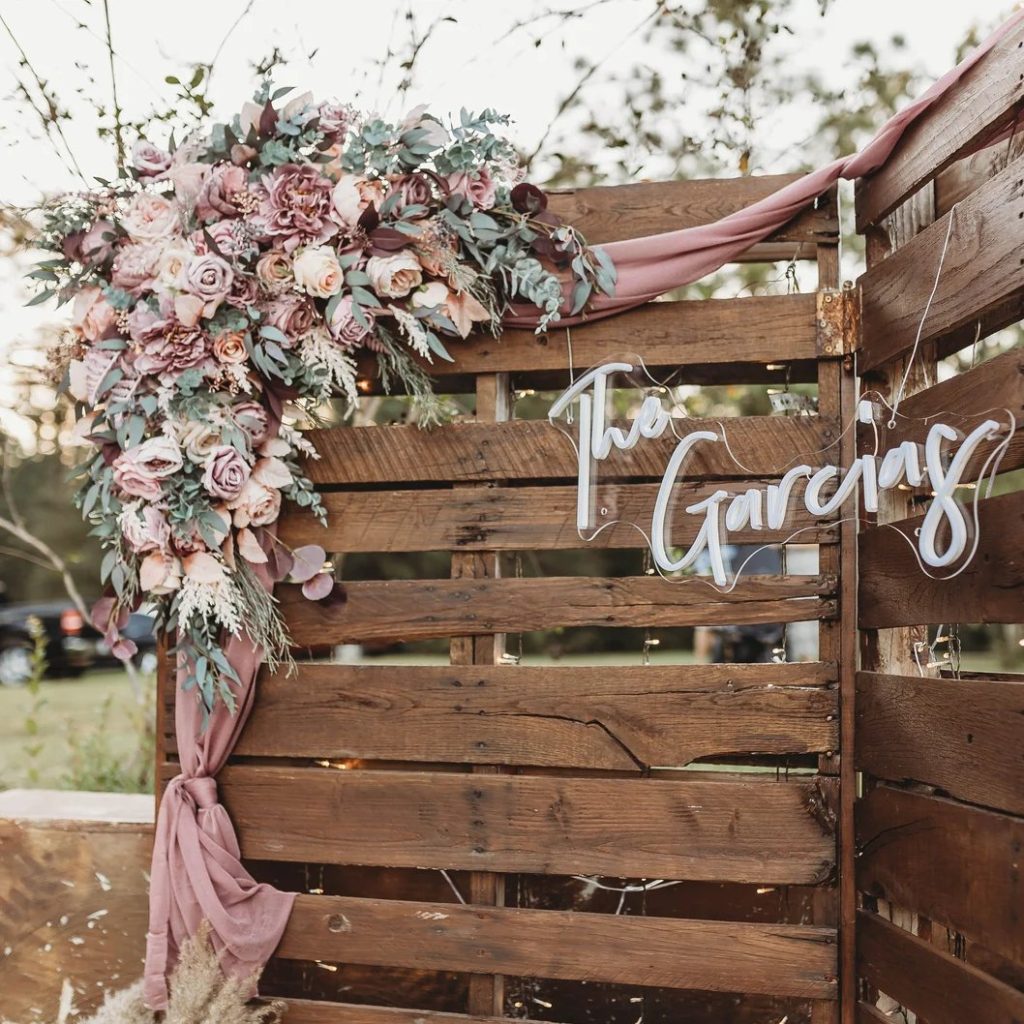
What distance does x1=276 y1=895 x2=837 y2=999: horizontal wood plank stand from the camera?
288cm

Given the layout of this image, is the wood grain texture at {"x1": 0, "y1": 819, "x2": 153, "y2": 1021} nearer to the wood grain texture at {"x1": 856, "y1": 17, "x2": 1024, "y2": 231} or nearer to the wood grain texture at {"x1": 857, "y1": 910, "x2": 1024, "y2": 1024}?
the wood grain texture at {"x1": 857, "y1": 910, "x2": 1024, "y2": 1024}

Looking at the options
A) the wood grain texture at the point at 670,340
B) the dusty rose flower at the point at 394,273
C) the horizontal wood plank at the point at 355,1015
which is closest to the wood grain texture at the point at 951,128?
the wood grain texture at the point at 670,340

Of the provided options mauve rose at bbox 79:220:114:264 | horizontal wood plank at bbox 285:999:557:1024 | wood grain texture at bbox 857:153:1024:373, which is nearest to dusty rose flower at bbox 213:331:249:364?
mauve rose at bbox 79:220:114:264

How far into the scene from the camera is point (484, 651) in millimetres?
3090

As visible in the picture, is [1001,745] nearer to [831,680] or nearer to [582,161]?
[831,680]

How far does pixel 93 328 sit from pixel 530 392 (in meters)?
Answer: 1.44

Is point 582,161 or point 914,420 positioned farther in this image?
point 582,161

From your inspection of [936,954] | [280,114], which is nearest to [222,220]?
[280,114]

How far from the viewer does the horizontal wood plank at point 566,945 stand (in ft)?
9.43

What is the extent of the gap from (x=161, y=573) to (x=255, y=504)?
0.36 meters

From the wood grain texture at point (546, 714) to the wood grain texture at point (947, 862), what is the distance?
30cm

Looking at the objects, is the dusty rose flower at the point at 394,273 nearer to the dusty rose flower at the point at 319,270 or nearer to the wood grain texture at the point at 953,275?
the dusty rose flower at the point at 319,270

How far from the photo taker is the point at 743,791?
2918 millimetres

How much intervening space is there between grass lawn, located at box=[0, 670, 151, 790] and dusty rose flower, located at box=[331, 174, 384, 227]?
3418 millimetres
